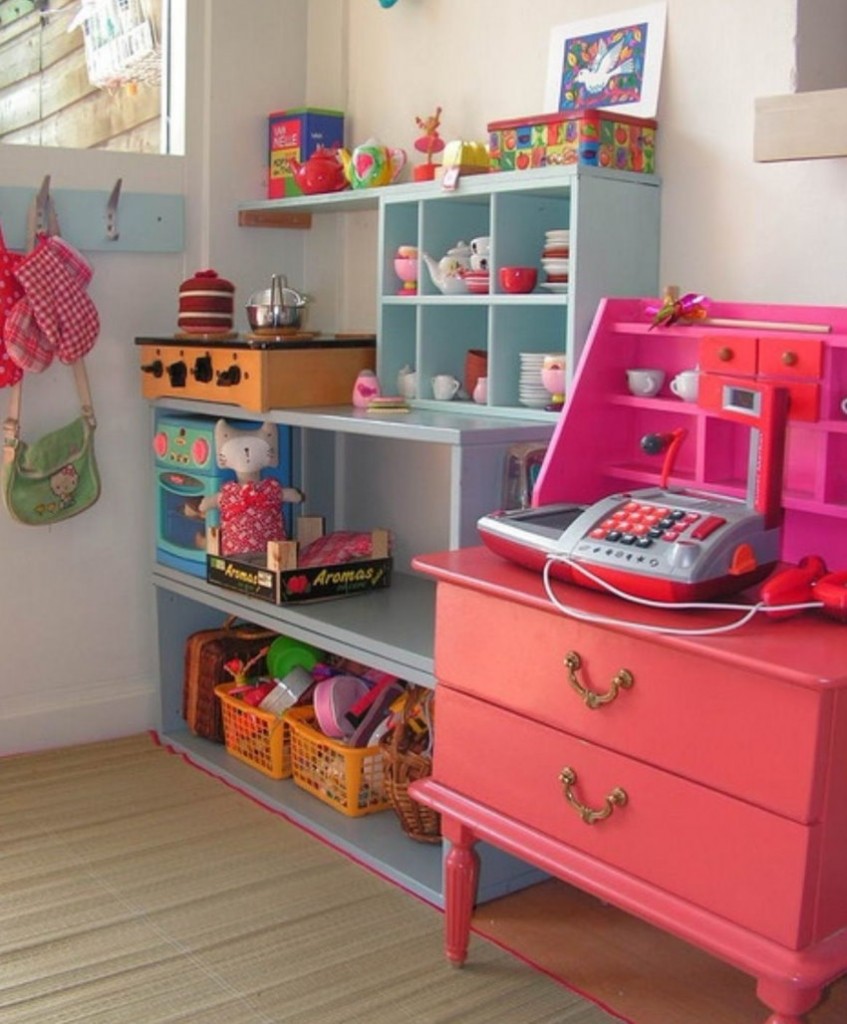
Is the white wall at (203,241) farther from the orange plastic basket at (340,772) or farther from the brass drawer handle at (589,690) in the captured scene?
the brass drawer handle at (589,690)

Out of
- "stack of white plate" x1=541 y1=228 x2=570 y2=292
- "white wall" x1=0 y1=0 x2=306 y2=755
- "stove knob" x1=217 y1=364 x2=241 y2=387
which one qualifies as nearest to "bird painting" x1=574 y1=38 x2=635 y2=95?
"stack of white plate" x1=541 y1=228 x2=570 y2=292

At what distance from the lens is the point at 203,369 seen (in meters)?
2.90

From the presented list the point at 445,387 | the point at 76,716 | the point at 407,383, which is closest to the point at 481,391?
the point at 445,387

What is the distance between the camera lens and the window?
127 inches

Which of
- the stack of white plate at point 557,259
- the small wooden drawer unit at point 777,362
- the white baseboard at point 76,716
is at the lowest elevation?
the white baseboard at point 76,716

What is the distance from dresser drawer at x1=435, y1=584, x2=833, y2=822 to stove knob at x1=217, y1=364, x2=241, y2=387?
99cm

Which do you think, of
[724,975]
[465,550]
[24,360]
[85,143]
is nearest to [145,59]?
[85,143]

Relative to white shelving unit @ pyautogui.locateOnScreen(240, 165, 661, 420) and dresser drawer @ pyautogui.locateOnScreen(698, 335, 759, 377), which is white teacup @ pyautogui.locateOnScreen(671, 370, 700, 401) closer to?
dresser drawer @ pyautogui.locateOnScreen(698, 335, 759, 377)

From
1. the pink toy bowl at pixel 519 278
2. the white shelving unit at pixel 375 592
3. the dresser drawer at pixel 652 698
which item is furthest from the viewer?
the pink toy bowl at pixel 519 278

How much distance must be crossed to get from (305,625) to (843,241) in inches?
48.5

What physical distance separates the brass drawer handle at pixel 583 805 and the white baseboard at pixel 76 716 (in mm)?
1657

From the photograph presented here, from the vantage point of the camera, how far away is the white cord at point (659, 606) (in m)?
1.64

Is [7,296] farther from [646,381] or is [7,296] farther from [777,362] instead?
[777,362]

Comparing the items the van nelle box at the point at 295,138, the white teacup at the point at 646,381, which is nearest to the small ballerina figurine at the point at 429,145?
the van nelle box at the point at 295,138
